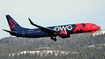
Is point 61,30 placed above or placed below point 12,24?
above

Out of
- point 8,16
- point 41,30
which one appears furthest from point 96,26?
point 8,16

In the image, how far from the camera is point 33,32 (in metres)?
145

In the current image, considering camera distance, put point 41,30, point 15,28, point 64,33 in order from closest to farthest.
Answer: point 64,33
point 41,30
point 15,28

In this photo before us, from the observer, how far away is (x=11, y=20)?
157 meters

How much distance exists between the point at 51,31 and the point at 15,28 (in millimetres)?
28089

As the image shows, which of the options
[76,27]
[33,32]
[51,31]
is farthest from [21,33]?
[76,27]

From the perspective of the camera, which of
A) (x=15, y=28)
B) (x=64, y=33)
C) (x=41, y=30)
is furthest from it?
(x=15, y=28)

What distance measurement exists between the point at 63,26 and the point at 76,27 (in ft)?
19.4

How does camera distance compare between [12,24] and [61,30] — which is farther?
[12,24]

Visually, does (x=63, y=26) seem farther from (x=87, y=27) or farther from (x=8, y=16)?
(x=8, y=16)

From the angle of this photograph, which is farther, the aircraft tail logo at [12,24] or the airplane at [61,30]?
the aircraft tail logo at [12,24]

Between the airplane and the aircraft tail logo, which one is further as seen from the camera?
the aircraft tail logo

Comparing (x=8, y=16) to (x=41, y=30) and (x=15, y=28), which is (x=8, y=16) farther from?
(x=41, y=30)

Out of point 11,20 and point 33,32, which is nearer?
point 33,32
